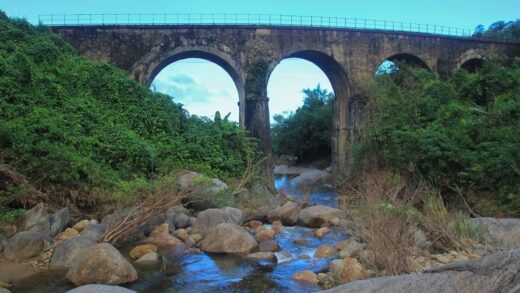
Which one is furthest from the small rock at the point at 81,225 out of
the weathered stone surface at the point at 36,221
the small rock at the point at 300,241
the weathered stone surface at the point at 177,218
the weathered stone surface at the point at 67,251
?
the small rock at the point at 300,241

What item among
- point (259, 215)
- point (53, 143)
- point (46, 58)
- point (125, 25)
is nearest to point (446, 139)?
point (259, 215)

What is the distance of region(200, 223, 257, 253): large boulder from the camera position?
9062 mm

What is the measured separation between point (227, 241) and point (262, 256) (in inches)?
33.7

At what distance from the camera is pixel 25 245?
7.93 meters

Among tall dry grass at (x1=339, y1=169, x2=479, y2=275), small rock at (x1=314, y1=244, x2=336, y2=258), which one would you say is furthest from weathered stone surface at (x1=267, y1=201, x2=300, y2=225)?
tall dry grass at (x1=339, y1=169, x2=479, y2=275)

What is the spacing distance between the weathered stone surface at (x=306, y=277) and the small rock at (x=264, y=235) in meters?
2.54

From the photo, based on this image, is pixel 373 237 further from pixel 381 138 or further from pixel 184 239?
pixel 381 138

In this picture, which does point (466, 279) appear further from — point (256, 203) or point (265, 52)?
point (265, 52)

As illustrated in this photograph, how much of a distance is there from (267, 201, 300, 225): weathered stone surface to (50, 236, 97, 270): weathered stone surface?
5545 millimetres

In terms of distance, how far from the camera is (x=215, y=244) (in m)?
9.15

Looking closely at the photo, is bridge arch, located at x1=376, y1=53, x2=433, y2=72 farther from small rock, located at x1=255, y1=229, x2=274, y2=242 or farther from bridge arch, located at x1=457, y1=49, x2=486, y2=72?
small rock, located at x1=255, y1=229, x2=274, y2=242

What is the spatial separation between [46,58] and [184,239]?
10.8 meters

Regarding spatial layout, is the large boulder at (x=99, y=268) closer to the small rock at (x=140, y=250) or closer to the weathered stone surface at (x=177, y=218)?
the small rock at (x=140, y=250)

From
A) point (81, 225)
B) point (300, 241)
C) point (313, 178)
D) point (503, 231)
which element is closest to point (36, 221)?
point (81, 225)
